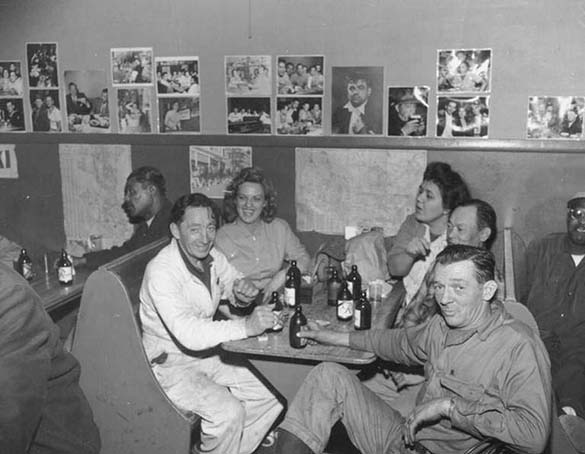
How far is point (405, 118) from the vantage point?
21.2 ft

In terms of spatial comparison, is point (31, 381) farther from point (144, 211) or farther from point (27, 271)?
point (144, 211)

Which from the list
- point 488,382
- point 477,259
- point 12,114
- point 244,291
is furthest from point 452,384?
point 12,114

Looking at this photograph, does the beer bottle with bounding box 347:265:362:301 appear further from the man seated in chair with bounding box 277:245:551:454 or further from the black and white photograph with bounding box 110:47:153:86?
the black and white photograph with bounding box 110:47:153:86

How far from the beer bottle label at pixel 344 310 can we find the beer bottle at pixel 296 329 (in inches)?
12.5

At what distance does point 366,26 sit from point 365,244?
84.1 inches

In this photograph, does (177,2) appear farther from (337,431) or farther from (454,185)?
(337,431)

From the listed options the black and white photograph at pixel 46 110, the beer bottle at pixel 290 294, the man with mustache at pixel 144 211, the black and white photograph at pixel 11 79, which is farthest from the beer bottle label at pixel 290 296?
the black and white photograph at pixel 11 79

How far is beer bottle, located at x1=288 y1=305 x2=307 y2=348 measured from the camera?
3988 mm

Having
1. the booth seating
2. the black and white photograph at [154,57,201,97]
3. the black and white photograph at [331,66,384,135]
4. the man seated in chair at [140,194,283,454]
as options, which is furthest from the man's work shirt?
the black and white photograph at [154,57,201,97]

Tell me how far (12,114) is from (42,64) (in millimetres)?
677

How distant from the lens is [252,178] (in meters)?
5.78

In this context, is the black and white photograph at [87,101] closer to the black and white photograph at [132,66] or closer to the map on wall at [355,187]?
the black and white photograph at [132,66]

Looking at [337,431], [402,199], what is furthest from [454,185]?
[337,431]

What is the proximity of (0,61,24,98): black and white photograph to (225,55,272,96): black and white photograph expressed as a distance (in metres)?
2.41
